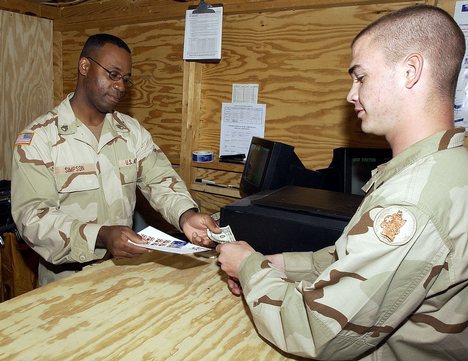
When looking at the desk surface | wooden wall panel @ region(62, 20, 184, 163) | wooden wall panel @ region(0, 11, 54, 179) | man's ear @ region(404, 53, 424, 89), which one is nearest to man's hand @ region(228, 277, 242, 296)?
the desk surface

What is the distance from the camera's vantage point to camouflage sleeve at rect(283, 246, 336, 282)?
3.69 feet

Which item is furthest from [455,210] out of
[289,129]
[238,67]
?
[238,67]

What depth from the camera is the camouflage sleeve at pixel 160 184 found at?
1701mm

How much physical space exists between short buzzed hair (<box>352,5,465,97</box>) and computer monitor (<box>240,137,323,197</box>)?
31.6 inches

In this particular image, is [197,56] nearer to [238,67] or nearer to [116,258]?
[238,67]

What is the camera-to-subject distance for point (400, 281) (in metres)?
0.69

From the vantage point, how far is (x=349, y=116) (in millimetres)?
1919

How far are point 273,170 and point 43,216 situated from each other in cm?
90

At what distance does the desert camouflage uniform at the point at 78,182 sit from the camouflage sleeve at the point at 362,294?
0.85 m

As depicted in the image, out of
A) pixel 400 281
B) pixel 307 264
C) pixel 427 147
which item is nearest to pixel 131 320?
pixel 307 264

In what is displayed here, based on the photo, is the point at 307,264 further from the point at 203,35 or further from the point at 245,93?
the point at 203,35

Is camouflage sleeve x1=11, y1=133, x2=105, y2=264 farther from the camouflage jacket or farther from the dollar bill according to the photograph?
the dollar bill

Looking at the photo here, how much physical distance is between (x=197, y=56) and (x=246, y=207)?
124cm

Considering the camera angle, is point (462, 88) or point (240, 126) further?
point (240, 126)
